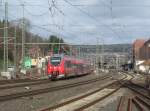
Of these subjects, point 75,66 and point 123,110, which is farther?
point 75,66

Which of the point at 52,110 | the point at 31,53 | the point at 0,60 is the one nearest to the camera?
the point at 52,110

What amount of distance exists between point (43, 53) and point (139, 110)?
4886 inches

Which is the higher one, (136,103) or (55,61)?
(55,61)

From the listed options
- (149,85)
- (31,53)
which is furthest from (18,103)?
(31,53)

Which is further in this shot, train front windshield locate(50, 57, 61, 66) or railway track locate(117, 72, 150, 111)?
train front windshield locate(50, 57, 61, 66)

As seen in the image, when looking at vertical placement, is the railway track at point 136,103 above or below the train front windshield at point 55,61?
below

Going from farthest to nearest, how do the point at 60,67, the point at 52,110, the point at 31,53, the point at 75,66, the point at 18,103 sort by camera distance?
the point at 31,53 < the point at 75,66 < the point at 60,67 < the point at 18,103 < the point at 52,110

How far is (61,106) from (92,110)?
1808 mm

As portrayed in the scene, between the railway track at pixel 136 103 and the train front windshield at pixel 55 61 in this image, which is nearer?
the railway track at pixel 136 103

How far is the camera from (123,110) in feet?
65.5

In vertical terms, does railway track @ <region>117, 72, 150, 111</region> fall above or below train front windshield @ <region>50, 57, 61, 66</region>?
below

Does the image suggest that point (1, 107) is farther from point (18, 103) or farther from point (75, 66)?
point (75, 66)

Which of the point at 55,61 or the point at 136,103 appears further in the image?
the point at 55,61

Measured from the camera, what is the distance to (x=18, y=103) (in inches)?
886
